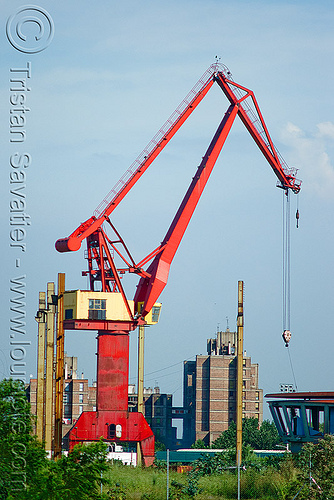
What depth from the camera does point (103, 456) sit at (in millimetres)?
26625

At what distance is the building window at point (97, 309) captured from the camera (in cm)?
5391

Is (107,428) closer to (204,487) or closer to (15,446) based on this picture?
(204,487)

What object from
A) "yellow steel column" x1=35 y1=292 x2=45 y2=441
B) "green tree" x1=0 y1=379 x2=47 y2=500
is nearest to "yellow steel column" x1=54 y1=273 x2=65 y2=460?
"green tree" x1=0 y1=379 x2=47 y2=500

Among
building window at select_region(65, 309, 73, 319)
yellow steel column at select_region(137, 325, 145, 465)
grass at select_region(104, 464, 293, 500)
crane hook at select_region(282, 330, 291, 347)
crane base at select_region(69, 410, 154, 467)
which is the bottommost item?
grass at select_region(104, 464, 293, 500)

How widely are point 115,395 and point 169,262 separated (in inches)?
386

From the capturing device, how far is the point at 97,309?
177 ft

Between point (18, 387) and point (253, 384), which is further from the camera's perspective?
point (253, 384)

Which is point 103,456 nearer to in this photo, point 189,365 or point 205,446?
point 205,446

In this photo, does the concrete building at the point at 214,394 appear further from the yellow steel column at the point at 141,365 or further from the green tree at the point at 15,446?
the green tree at the point at 15,446

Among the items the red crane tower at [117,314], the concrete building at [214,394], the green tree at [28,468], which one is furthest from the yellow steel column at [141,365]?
the concrete building at [214,394]

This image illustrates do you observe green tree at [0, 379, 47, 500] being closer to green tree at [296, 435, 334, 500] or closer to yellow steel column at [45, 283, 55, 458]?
yellow steel column at [45, 283, 55, 458]

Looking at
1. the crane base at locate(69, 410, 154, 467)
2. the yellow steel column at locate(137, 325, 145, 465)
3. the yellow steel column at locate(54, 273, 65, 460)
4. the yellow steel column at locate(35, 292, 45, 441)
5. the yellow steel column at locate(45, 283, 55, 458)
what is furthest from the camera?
the yellow steel column at locate(137, 325, 145, 465)

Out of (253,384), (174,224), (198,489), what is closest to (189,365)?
(253,384)

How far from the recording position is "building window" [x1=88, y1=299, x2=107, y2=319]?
5391 cm
